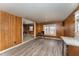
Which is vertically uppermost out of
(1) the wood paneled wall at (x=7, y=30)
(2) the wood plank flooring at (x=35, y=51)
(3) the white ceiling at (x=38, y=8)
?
(3) the white ceiling at (x=38, y=8)

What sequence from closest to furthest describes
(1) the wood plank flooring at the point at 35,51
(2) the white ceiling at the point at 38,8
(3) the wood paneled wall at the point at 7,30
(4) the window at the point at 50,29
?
(2) the white ceiling at the point at 38,8
(1) the wood plank flooring at the point at 35,51
(3) the wood paneled wall at the point at 7,30
(4) the window at the point at 50,29

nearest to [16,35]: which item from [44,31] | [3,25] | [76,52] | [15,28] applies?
[15,28]

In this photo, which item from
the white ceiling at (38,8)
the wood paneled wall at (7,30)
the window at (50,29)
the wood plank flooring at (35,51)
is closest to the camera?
the white ceiling at (38,8)

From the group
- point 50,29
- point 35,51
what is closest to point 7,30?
point 35,51

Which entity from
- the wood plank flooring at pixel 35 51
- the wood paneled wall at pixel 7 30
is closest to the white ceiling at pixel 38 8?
the wood paneled wall at pixel 7 30

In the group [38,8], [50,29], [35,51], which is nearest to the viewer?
[38,8]

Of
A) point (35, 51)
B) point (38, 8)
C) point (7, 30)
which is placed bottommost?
point (35, 51)

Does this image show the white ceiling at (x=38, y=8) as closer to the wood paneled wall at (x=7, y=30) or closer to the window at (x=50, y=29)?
the wood paneled wall at (x=7, y=30)

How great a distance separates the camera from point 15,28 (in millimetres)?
7445

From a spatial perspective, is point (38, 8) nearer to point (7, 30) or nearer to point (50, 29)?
point (7, 30)

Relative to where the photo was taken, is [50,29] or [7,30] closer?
[7,30]

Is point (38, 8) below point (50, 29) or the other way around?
the other way around

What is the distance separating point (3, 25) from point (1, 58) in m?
4.76

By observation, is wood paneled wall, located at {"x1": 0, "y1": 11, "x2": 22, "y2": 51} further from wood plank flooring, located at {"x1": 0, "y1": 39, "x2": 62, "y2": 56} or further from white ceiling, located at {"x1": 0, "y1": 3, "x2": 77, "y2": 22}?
wood plank flooring, located at {"x1": 0, "y1": 39, "x2": 62, "y2": 56}
